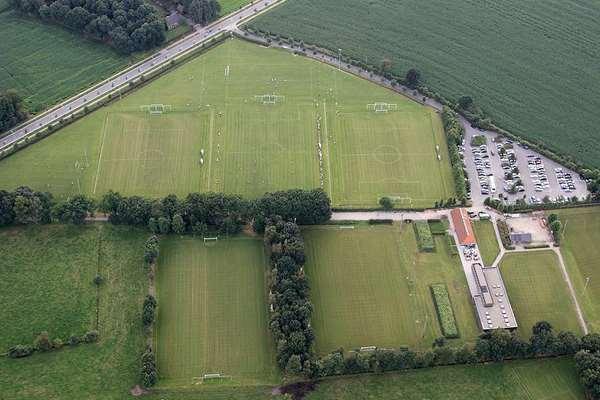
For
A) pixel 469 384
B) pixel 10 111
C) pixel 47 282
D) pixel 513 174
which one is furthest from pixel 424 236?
pixel 10 111

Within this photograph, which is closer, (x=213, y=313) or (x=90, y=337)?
(x=90, y=337)

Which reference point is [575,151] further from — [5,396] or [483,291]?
[5,396]

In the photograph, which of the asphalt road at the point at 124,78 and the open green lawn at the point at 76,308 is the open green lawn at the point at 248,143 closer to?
the asphalt road at the point at 124,78

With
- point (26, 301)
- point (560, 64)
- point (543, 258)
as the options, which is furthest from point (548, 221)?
point (26, 301)

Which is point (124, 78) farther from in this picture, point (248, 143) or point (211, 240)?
point (211, 240)

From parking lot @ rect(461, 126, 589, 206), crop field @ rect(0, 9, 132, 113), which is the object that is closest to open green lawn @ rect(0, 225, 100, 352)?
crop field @ rect(0, 9, 132, 113)

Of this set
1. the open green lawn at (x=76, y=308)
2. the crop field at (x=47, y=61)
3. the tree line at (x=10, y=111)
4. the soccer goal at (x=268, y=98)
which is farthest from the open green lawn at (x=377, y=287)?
the crop field at (x=47, y=61)
